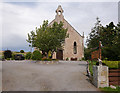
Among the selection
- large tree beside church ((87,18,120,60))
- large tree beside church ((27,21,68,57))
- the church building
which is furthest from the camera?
the church building

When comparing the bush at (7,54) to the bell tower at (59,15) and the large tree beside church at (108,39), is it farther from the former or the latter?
the large tree beside church at (108,39)

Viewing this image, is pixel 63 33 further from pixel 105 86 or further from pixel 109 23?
pixel 105 86

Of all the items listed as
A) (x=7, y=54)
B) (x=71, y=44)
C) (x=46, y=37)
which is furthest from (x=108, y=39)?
(x=7, y=54)

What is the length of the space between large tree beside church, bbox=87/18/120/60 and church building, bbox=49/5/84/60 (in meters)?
8.91

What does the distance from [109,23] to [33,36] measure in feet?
50.9

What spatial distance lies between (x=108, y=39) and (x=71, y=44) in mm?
13017

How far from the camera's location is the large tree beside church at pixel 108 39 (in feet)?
35.1

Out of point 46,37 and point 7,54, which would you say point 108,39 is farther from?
point 7,54

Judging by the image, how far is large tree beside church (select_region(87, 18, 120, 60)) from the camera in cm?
1071

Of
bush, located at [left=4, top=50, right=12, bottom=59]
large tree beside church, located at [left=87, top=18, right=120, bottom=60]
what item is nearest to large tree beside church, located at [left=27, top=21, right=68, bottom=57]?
large tree beside church, located at [left=87, top=18, right=120, bottom=60]

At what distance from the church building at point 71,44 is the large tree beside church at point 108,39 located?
8.91 m

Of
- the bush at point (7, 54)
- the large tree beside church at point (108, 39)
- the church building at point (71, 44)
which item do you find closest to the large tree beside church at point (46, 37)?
the large tree beside church at point (108, 39)

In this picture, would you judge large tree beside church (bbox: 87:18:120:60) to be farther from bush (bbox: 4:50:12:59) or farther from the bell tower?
bush (bbox: 4:50:12:59)

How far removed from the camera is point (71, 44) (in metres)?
29.2
